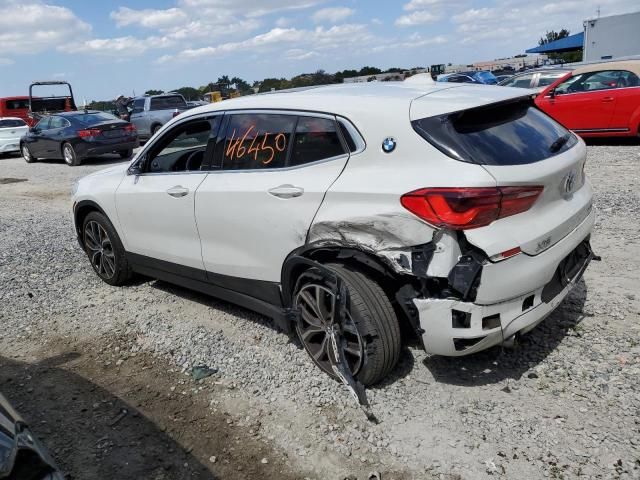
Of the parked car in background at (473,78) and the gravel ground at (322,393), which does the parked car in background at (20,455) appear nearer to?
the gravel ground at (322,393)

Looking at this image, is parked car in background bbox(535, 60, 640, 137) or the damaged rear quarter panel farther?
parked car in background bbox(535, 60, 640, 137)

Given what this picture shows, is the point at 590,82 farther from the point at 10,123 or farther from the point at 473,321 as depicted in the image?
the point at 10,123

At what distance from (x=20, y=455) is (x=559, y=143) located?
10.2 feet

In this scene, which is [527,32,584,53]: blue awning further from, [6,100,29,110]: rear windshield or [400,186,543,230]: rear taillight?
[400,186,543,230]: rear taillight

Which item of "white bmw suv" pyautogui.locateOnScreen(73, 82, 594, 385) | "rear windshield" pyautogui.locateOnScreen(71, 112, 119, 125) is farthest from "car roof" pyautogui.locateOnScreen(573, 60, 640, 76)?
"rear windshield" pyautogui.locateOnScreen(71, 112, 119, 125)

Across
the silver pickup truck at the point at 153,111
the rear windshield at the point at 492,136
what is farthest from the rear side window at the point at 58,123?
the rear windshield at the point at 492,136

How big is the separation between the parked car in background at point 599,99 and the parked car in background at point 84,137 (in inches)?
413

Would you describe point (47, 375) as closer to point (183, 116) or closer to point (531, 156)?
point (183, 116)

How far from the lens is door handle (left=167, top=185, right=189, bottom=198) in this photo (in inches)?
158

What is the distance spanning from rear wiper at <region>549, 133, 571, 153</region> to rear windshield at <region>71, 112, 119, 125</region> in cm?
1382

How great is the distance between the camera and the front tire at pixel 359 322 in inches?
117

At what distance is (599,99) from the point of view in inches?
408

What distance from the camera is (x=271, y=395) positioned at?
3330 millimetres

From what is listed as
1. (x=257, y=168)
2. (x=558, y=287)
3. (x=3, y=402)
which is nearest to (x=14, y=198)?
(x=257, y=168)
